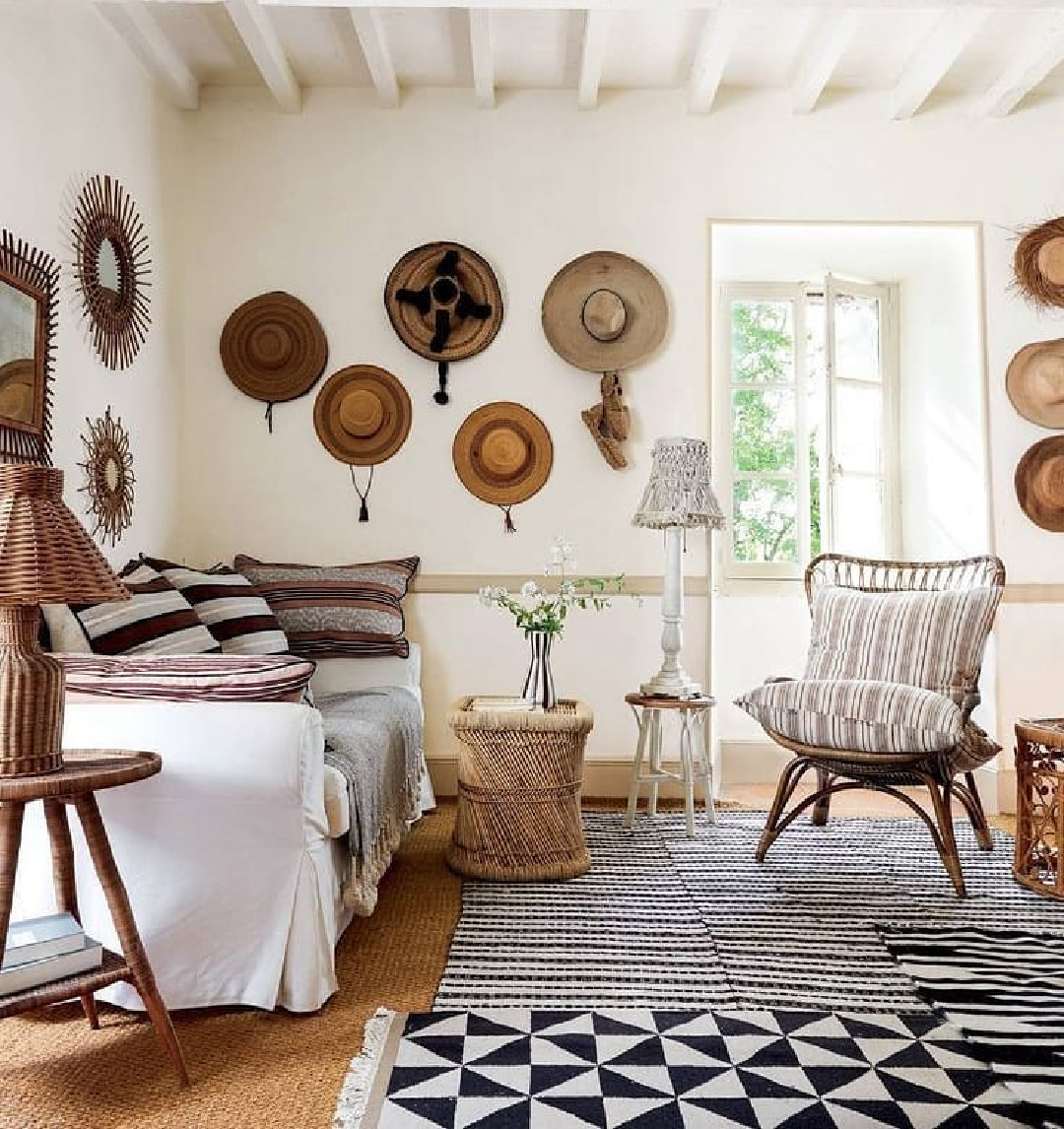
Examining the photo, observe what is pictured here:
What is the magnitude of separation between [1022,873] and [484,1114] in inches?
77.0

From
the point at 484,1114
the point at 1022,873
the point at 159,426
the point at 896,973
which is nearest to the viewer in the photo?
the point at 484,1114

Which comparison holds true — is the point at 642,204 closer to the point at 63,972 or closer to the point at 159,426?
the point at 159,426

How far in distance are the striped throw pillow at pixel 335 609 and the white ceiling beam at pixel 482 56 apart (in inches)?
75.6

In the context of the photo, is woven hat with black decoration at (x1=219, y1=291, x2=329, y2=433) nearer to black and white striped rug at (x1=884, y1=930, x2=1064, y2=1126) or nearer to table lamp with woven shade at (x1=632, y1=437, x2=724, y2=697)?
table lamp with woven shade at (x1=632, y1=437, x2=724, y2=697)

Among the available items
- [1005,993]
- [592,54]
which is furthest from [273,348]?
Answer: [1005,993]

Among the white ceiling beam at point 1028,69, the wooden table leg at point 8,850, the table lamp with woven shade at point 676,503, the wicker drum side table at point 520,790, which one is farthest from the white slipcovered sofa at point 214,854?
the white ceiling beam at point 1028,69

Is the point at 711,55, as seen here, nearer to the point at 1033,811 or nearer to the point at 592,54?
the point at 592,54

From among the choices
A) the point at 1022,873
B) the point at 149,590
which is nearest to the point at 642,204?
the point at 149,590

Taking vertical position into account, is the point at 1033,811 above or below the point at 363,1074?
above

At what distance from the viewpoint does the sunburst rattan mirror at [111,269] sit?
3.35 metres

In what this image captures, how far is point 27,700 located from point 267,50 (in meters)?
2.89

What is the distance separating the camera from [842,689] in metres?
3.04

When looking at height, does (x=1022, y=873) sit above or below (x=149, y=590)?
below

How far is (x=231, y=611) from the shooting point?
Result: 3.45 metres
